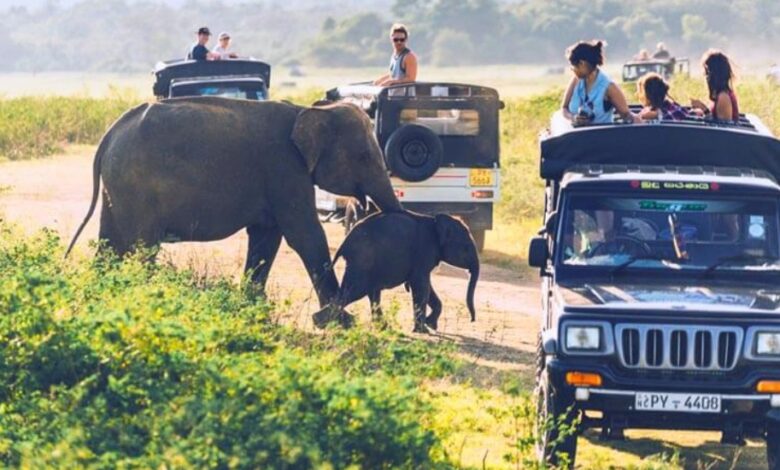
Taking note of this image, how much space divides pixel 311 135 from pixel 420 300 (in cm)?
169

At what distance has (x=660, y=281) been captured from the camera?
1098 centimetres

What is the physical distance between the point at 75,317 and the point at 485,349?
5.42m

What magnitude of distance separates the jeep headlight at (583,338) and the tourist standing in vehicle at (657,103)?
11.7 ft

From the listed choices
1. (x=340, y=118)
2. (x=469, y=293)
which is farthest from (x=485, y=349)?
(x=340, y=118)

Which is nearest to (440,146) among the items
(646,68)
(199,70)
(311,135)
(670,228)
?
(311,135)

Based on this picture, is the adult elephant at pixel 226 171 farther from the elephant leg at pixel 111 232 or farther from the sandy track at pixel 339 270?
the sandy track at pixel 339 270

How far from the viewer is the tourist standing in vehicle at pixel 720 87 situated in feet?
43.8

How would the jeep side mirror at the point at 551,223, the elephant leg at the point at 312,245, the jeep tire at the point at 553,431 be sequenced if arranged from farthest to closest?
1. the elephant leg at the point at 312,245
2. the jeep side mirror at the point at 551,223
3. the jeep tire at the point at 553,431

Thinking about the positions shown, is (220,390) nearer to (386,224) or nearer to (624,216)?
(624,216)

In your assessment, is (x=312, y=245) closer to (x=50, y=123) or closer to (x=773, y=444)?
(x=773, y=444)

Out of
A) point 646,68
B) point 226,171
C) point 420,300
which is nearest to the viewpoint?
point 420,300

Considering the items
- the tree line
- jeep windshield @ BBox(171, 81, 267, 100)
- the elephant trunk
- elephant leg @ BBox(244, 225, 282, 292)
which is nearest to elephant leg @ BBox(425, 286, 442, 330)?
the elephant trunk

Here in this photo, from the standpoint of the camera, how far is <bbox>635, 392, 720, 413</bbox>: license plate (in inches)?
402

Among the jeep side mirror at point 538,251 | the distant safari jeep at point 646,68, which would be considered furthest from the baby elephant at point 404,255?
the distant safari jeep at point 646,68
